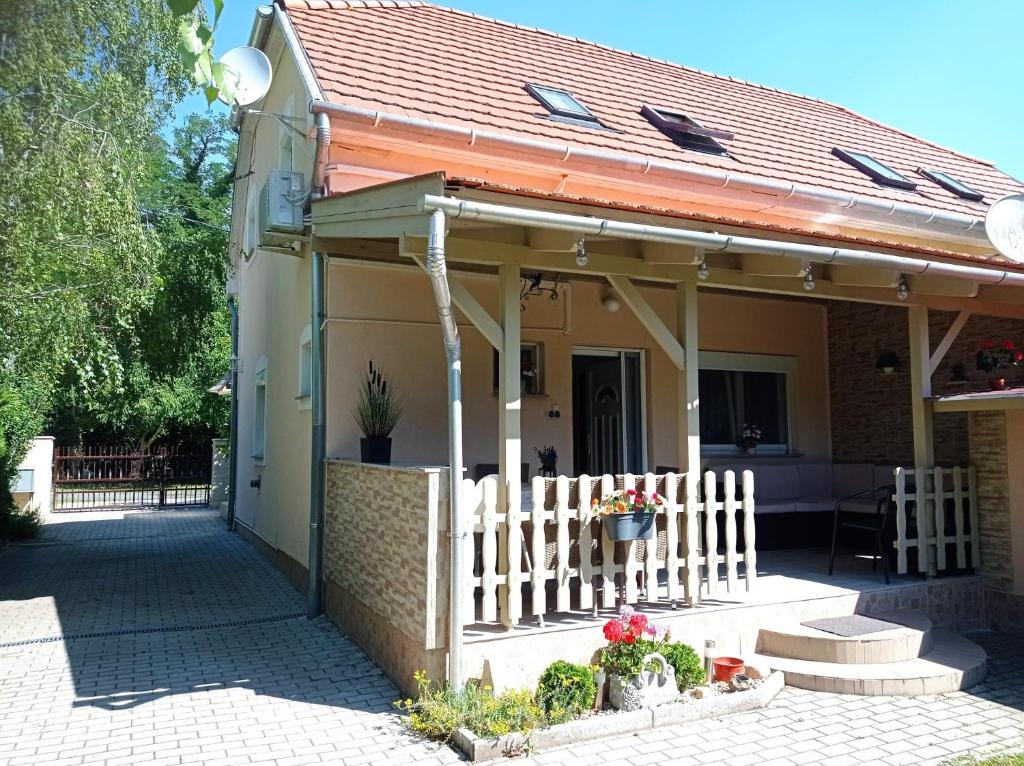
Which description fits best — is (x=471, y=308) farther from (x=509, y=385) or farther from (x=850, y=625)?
(x=850, y=625)

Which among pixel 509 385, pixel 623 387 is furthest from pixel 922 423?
pixel 509 385

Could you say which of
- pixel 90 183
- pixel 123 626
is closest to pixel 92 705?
Result: pixel 123 626

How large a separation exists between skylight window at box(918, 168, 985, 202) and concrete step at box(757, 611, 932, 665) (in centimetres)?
822

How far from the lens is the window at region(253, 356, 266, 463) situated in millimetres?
11258

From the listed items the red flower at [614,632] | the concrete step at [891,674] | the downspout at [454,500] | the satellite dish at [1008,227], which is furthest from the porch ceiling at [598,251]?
the concrete step at [891,674]

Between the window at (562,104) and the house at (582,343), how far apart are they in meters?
0.05

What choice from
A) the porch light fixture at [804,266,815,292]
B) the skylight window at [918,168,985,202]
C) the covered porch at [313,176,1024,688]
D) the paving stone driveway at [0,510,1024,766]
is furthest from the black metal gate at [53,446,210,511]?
the skylight window at [918,168,985,202]

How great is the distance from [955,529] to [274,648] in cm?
629

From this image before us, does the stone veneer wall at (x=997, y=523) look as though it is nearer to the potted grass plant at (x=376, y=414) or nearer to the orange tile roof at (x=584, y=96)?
the orange tile roof at (x=584, y=96)

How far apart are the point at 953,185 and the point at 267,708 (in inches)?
470

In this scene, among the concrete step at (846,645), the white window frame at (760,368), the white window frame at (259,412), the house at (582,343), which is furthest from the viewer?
the white window frame at (259,412)

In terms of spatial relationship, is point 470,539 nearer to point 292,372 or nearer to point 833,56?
point 292,372

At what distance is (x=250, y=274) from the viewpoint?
1331cm

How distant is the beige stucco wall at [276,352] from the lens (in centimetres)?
841
